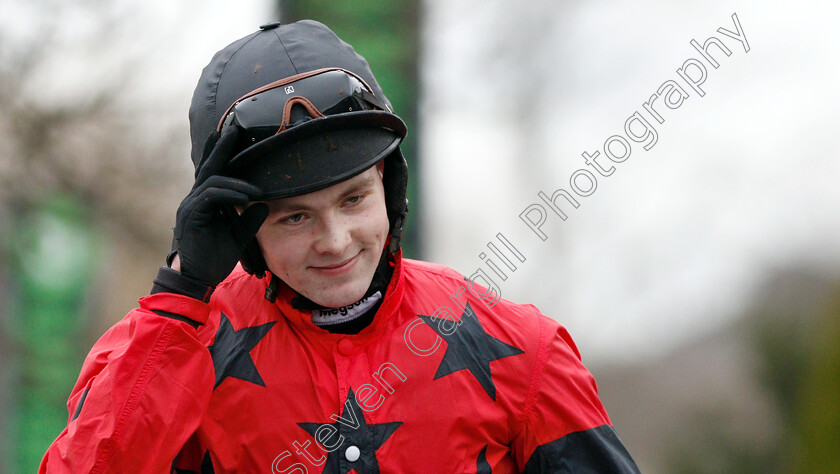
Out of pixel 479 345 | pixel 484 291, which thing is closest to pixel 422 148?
pixel 484 291

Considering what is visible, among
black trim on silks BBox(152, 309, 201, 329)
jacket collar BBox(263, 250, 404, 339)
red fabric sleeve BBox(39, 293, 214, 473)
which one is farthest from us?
jacket collar BBox(263, 250, 404, 339)

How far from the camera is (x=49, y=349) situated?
16.4 feet

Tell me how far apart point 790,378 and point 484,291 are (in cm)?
381

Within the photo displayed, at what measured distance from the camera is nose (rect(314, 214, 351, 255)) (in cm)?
192

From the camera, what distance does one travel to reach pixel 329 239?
192 centimetres

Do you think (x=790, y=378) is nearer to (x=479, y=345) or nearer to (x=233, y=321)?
(x=479, y=345)

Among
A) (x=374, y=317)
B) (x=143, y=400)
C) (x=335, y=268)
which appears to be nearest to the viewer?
(x=143, y=400)

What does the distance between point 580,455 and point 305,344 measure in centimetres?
76

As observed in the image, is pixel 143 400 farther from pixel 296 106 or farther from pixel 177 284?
pixel 296 106

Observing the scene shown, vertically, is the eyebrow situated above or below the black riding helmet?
below

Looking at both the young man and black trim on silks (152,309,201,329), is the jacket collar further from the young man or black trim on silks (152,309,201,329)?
black trim on silks (152,309,201,329)

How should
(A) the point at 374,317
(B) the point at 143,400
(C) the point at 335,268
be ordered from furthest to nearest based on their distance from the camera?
(A) the point at 374,317, (C) the point at 335,268, (B) the point at 143,400

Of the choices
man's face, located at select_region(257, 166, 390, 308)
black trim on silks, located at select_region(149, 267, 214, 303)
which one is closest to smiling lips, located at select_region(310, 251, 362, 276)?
man's face, located at select_region(257, 166, 390, 308)

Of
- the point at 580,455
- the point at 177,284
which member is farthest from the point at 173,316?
the point at 580,455
